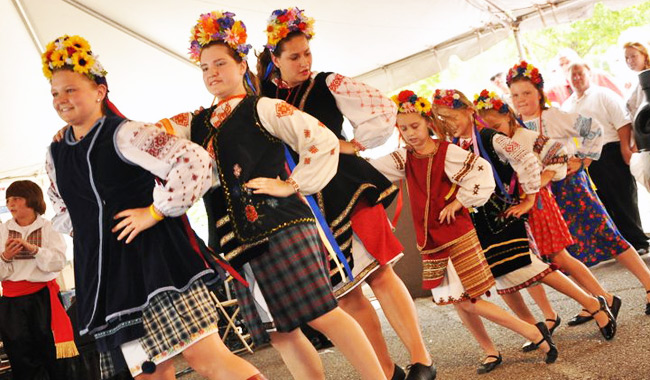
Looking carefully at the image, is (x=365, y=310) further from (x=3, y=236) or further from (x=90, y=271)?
(x=3, y=236)

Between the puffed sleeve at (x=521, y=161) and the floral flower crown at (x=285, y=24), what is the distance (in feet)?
4.11

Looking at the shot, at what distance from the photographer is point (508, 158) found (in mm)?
3951

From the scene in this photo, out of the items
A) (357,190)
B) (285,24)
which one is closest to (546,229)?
(357,190)

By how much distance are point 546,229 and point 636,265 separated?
623 mm

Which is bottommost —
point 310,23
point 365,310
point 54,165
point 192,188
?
point 365,310

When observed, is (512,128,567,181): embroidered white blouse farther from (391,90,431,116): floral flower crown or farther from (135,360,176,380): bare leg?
(135,360,176,380): bare leg

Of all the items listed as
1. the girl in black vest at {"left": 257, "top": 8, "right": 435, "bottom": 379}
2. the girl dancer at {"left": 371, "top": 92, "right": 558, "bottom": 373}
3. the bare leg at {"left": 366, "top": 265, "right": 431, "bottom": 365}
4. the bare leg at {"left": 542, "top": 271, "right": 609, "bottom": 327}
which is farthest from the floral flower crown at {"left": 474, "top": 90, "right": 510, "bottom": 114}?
the bare leg at {"left": 366, "top": 265, "right": 431, "bottom": 365}

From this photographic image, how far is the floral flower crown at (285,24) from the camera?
3.21 meters

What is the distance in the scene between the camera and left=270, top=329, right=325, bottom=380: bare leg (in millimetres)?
2707

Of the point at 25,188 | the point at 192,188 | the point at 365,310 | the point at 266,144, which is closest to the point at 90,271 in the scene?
the point at 192,188

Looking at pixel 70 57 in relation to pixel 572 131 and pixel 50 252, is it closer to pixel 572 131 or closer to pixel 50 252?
pixel 50 252

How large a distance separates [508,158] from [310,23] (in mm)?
1307

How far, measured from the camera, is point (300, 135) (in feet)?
8.55

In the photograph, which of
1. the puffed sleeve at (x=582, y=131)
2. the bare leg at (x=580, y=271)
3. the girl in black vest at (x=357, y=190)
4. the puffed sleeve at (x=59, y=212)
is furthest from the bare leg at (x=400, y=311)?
the puffed sleeve at (x=582, y=131)
